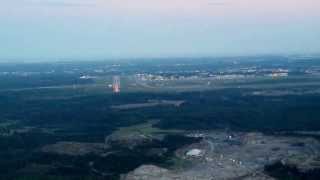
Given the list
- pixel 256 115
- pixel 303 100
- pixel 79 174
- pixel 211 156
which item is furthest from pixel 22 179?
pixel 303 100

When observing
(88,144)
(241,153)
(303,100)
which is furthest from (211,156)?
(303,100)

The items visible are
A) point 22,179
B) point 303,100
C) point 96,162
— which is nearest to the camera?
point 22,179

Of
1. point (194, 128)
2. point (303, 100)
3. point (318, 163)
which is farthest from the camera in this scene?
point (303, 100)

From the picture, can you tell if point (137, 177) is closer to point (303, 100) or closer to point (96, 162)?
point (96, 162)

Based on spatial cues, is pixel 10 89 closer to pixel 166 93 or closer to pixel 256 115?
pixel 166 93

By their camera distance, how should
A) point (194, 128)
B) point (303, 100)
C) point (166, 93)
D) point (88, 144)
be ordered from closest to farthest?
point (88, 144)
point (194, 128)
point (303, 100)
point (166, 93)

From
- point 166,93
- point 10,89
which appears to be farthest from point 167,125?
point 10,89

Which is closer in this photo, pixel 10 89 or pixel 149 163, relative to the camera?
pixel 149 163

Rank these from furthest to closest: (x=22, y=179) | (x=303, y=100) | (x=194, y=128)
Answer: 1. (x=303, y=100)
2. (x=194, y=128)
3. (x=22, y=179)

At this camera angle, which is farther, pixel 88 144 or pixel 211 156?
pixel 88 144
